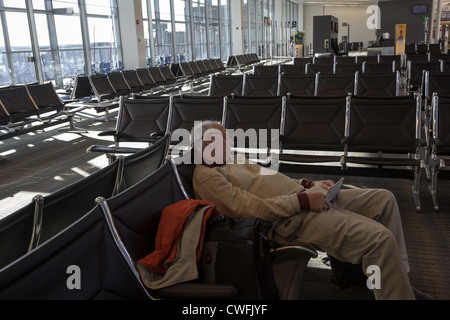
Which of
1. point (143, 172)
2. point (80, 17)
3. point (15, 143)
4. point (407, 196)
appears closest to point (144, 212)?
point (143, 172)

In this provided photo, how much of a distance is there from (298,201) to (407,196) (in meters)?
2.32

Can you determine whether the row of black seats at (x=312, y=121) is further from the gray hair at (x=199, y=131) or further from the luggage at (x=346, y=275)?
the gray hair at (x=199, y=131)

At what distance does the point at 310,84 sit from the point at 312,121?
8.51 feet

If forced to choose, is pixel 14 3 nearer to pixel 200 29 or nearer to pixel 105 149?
pixel 105 149

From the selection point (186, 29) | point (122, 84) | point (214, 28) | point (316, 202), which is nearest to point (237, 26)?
point (214, 28)

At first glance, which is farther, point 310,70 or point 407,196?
point 310,70

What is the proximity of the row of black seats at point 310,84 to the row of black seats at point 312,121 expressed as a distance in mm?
1773

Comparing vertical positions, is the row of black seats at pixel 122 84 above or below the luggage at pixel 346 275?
above

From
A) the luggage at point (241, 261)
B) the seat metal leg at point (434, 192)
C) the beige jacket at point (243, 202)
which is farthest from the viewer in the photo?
the seat metal leg at point (434, 192)

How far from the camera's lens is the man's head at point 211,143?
223cm

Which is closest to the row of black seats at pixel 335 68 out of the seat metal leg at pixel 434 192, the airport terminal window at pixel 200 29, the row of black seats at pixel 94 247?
the seat metal leg at pixel 434 192

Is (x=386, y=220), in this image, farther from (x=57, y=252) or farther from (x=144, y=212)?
(x=57, y=252)

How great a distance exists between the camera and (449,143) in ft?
12.3

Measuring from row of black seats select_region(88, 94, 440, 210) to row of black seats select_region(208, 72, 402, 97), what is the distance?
5.82 feet
